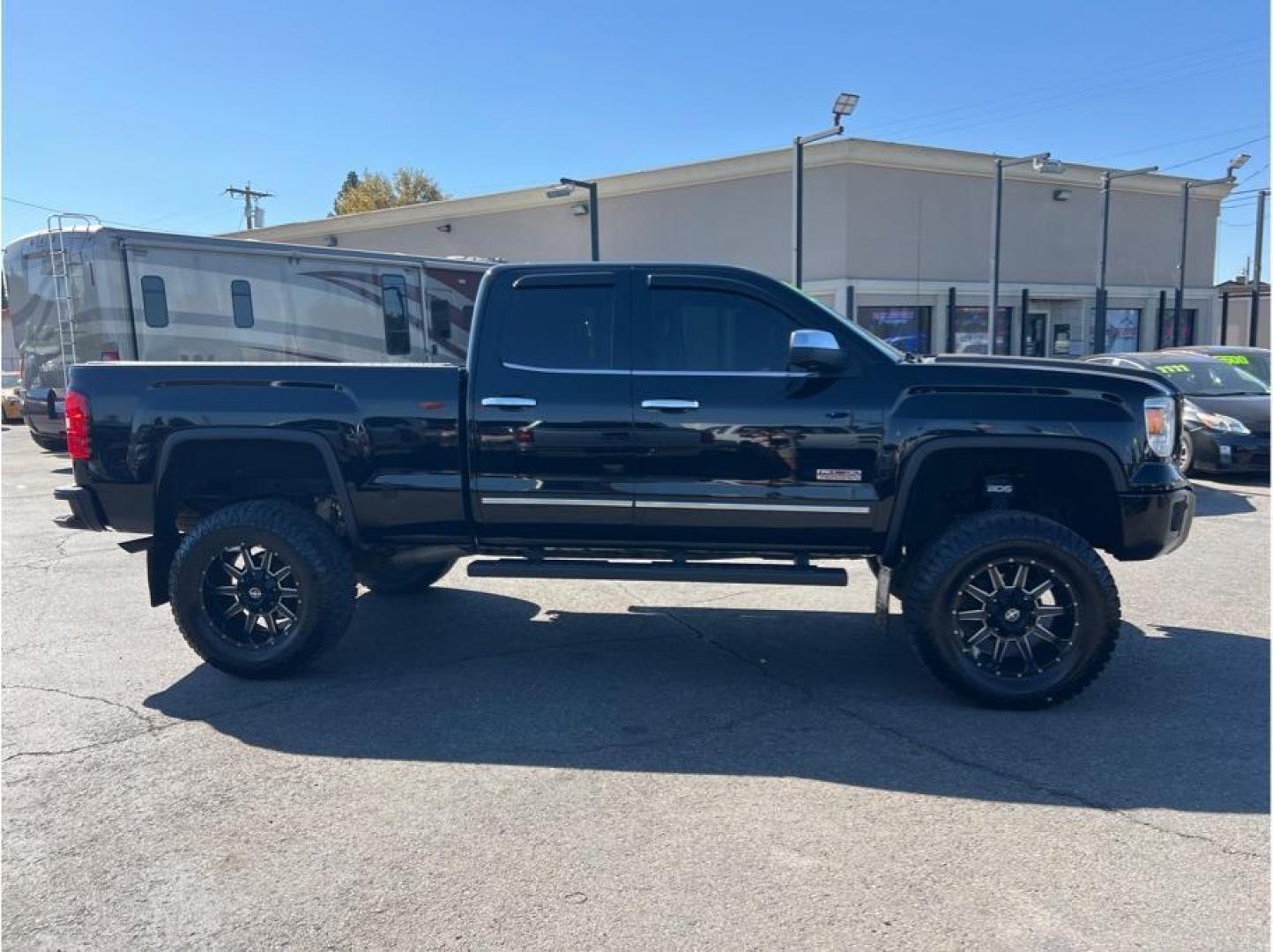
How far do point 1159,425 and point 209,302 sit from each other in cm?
1187

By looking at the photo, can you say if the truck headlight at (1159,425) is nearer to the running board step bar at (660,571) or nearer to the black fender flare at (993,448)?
the black fender flare at (993,448)

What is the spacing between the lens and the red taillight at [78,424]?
196 inches

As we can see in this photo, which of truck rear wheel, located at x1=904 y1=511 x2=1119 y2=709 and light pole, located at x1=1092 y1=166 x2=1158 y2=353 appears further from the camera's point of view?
light pole, located at x1=1092 y1=166 x2=1158 y2=353

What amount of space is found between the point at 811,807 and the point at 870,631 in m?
2.42

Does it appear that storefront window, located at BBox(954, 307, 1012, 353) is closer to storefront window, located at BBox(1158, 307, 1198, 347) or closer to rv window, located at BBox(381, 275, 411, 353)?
storefront window, located at BBox(1158, 307, 1198, 347)

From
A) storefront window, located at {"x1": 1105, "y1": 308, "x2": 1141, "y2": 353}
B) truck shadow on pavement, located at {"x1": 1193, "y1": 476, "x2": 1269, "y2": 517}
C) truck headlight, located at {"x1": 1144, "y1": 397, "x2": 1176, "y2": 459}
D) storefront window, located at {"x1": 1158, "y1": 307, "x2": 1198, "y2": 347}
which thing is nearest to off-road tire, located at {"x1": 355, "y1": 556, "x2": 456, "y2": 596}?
truck headlight, located at {"x1": 1144, "y1": 397, "x2": 1176, "y2": 459}

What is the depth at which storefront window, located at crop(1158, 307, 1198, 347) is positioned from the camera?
28.9 meters

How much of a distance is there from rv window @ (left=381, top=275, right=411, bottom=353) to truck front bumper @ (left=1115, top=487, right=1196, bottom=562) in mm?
12051

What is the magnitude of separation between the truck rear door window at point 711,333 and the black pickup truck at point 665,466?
0.04 feet

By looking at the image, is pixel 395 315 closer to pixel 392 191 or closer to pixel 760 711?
pixel 760 711

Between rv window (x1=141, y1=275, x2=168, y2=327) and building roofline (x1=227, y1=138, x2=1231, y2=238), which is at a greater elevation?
building roofline (x1=227, y1=138, x2=1231, y2=238)

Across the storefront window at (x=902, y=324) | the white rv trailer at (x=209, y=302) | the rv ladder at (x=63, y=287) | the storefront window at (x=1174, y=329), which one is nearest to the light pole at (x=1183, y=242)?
the storefront window at (x=1174, y=329)

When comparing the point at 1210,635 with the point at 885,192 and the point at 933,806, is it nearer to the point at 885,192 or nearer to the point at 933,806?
the point at 933,806

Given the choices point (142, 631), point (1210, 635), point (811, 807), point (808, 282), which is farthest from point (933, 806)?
point (808, 282)
